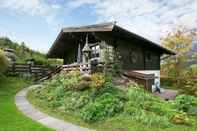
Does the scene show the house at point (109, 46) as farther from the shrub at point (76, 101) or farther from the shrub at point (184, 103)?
the shrub at point (184, 103)

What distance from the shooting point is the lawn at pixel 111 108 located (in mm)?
8602

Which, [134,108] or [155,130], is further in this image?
[134,108]

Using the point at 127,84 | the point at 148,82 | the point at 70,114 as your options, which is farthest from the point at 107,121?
the point at 148,82

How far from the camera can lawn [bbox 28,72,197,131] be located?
8.60 metres

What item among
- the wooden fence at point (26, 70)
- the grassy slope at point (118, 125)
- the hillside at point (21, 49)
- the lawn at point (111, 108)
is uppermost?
the hillside at point (21, 49)

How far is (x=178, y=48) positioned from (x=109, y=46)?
65.3ft

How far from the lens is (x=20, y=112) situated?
10734mm

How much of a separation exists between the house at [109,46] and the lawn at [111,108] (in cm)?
287

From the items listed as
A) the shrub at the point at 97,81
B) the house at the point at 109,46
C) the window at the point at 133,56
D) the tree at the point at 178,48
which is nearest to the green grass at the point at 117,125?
the shrub at the point at 97,81

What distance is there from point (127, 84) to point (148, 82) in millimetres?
3745

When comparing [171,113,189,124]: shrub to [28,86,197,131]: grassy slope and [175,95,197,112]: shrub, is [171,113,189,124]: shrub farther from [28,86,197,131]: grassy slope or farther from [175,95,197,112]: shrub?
[175,95,197,112]: shrub

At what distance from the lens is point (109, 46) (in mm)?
16891

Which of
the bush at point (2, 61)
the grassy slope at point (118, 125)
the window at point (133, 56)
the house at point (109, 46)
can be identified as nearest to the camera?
the grassy slope at point (118, 125)

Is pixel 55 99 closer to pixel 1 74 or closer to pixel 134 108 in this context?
pixel 134 108
